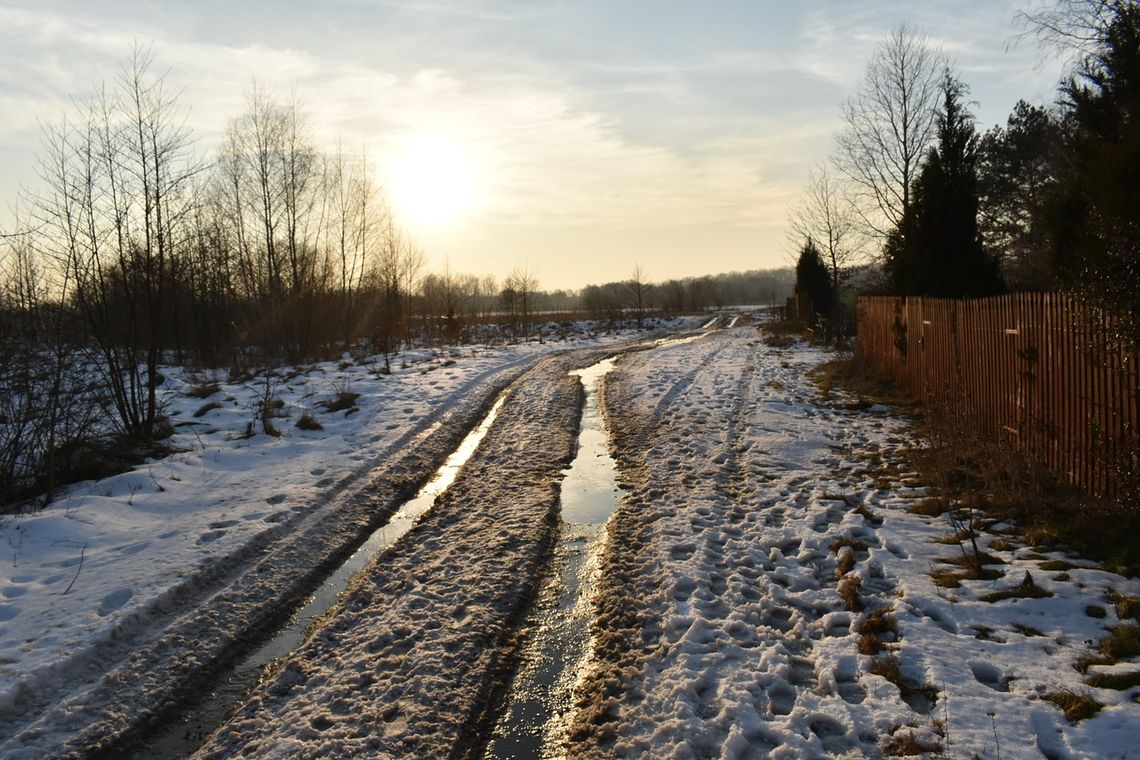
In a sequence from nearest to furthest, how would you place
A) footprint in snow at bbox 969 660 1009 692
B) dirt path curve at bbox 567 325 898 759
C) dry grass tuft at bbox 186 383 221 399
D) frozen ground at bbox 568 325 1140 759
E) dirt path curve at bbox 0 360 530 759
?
frozen ground at bbox 568 325 1140 759
dirt path curve at bbox 567 325 898 759
footprint in snow at bbox 969 660 1009 692
dirt path curve at bbox 0 360 530 759
dry grass tuft at bbox 186 383 221 399

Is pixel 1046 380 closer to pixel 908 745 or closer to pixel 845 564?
pixel 845 564

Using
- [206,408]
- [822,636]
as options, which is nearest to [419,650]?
[822,636]

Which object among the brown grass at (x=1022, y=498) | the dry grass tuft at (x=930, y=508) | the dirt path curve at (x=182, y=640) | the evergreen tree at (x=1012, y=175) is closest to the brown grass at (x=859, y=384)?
the brown grass at (x=1022, y=498)

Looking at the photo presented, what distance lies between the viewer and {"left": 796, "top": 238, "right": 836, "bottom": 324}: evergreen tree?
29.5 meters

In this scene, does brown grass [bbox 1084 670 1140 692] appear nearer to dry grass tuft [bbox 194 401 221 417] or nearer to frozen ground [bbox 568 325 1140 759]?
frozen ground [bbox 568 325 1140 759]

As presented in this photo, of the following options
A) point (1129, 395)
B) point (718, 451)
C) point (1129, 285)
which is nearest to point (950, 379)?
point (718, 451)

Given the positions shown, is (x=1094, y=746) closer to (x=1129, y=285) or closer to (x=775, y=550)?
(x=775, y=550)

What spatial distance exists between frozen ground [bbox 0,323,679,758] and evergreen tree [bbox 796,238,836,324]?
857 inches

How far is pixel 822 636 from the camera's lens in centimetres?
431

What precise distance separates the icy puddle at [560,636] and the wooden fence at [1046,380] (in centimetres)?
402

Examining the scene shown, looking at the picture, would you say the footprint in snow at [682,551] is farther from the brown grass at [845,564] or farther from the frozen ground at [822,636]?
the brown grass at [845,564]

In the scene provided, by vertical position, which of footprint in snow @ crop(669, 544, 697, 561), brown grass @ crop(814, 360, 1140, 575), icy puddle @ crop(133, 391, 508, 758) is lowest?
icy puddle @ crop(133, 391, 508, 758)

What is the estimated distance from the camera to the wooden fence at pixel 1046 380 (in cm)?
525

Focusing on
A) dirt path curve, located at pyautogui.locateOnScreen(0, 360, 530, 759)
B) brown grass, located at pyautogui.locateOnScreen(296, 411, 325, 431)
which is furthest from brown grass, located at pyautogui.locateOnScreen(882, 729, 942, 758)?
brown grass, located at pyautogui.locateOnScreen(296, 411, 325, 431)
